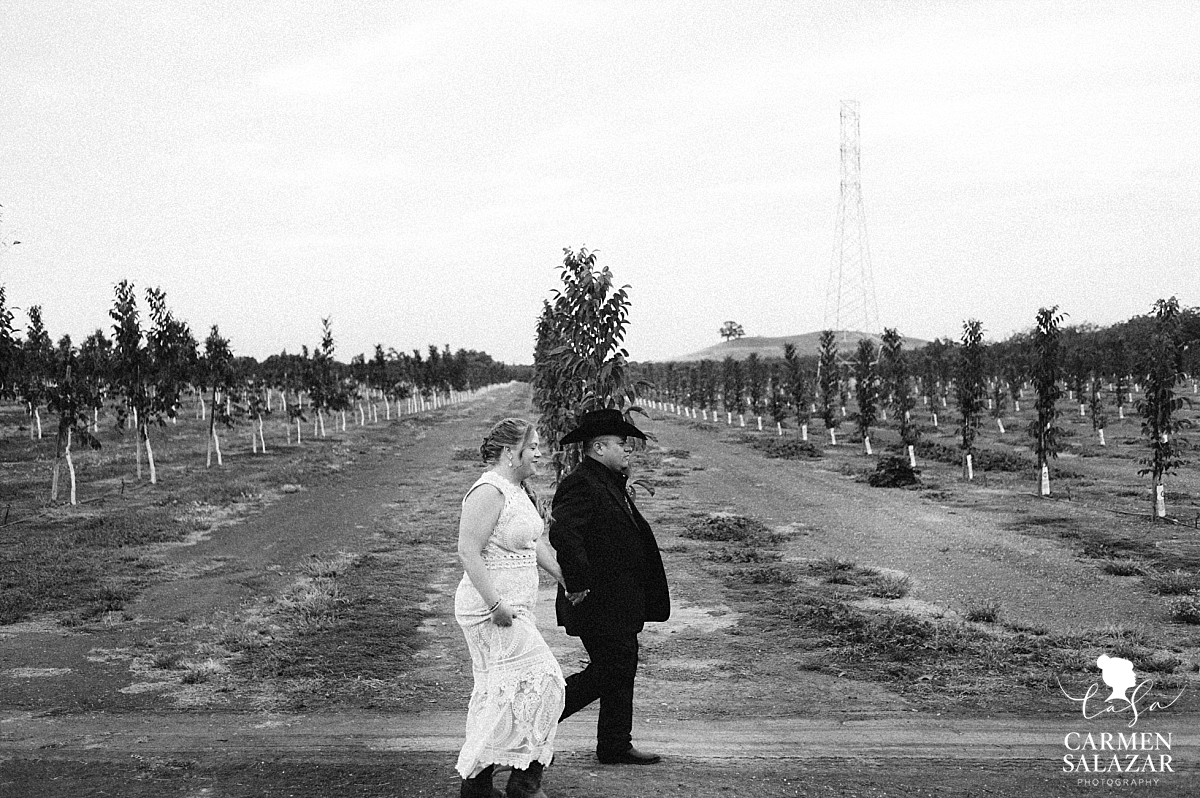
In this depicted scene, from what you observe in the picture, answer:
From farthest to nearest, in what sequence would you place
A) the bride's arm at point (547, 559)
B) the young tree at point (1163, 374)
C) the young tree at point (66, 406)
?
the young tree at point (66, 406), the young tree at point (1163, 374), the bride's arm at point (547, 559)

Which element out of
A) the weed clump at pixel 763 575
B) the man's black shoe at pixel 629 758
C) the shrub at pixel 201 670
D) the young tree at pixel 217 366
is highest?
the young tree at pixel 217 366

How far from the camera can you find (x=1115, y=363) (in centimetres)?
5156

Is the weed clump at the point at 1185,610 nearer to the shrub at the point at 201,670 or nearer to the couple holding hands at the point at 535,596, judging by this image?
the couple holding hands at the point at 535,596

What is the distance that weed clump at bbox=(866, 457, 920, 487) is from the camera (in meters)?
27.5

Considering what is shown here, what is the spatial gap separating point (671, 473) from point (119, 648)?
2464 cm

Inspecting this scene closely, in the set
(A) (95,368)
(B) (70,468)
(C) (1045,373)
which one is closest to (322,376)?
(A) (95,368)

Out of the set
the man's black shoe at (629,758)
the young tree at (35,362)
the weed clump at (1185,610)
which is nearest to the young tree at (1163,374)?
the weed clump at (1185,610)

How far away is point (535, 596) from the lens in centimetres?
473

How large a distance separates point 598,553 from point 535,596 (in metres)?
0.71

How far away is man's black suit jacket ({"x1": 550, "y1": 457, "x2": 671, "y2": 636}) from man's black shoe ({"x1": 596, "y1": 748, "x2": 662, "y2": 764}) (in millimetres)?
806

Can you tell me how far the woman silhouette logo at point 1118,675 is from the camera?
714 cm

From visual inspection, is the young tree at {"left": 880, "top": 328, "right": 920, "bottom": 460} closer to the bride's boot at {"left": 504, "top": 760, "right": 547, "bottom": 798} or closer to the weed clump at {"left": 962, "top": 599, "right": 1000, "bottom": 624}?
the weed clump at {"left": 962, "top": 599, "right": 1000, "bottom": 624}

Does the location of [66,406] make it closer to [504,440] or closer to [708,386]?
[504,440]

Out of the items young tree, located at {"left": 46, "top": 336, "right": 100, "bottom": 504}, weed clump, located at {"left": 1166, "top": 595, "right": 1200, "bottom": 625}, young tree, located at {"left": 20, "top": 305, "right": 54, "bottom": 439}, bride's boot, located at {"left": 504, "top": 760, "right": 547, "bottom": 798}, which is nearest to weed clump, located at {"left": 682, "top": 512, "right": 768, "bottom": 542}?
weed clump, located at {"left": 1166, "top": 595, "right": 1200, "bottom": 625}
